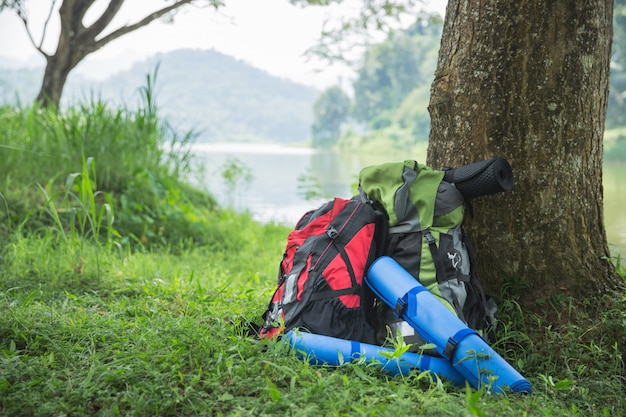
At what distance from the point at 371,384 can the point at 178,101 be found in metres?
25.0

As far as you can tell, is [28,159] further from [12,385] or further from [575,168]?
[575,168]

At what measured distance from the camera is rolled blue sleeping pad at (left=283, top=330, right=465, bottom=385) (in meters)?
1.58

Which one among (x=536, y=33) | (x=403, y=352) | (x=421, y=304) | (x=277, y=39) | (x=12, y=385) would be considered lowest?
(x=12, y=385)

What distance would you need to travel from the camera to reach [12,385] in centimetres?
138

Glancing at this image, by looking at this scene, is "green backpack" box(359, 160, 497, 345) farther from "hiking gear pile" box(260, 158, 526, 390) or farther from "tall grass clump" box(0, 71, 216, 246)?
"tall grass clump" box(0, 71, 216, 246)

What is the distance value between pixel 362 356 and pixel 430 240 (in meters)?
0.44

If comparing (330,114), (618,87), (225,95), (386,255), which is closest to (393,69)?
(330,114)

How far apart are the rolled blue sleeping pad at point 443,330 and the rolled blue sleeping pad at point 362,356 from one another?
39 mm

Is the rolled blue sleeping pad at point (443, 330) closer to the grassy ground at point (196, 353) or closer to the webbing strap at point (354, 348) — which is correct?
the grassy ground at point (196, 353)

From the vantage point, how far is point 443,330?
160 centimetres

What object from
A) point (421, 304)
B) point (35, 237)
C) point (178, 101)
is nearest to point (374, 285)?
point (421, 304)

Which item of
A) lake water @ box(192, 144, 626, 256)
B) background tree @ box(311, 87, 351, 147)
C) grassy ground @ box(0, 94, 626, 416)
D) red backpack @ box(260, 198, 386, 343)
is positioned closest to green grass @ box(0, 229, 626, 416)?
grassy ground @ box(0, 94, 626, 416)

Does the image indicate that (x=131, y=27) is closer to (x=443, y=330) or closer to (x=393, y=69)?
(x=443, y=330)

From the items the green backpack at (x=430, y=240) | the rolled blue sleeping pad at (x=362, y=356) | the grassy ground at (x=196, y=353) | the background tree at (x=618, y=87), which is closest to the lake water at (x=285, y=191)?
the grassy ground at (x=196, y=353)
